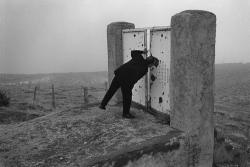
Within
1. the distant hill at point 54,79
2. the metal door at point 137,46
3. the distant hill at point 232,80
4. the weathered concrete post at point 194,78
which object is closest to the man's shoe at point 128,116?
the metal door at point 137,46

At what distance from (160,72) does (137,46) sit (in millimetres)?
1206

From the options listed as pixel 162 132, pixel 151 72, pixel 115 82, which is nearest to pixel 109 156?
pixel 162 132

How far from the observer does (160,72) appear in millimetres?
7602

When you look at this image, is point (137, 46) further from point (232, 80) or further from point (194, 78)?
point (232, 80)

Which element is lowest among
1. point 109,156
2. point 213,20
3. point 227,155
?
point 227,155

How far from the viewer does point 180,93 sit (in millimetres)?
6363

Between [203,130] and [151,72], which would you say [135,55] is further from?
[203,130]

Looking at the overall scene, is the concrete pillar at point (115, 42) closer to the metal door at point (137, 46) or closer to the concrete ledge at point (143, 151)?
the metal door at point (137, 46)

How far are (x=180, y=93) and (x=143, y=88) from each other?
2.11 meters

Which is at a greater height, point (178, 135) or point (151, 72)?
point (151, 72)

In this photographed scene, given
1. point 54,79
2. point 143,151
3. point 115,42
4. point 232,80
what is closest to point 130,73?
point 115,42

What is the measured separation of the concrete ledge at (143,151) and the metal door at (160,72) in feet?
4.05

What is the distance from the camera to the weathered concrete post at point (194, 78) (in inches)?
240

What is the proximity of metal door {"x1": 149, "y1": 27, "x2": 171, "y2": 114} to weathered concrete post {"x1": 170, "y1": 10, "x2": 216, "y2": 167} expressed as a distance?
2.48 ft
